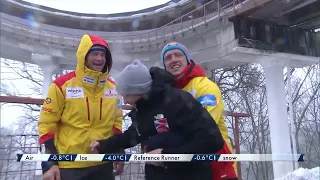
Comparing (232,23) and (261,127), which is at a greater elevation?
(232,23)

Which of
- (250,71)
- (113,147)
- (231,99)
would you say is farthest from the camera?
(250,71)

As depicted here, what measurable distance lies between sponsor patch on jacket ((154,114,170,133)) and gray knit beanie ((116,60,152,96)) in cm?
15

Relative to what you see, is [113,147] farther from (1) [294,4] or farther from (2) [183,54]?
(1) [294,4]

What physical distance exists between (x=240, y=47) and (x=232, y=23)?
0.82 meters

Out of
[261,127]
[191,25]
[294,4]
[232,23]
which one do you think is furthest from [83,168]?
[261,127]

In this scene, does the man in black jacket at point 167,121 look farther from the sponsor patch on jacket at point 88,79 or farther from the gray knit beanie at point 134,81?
the sponsor patch on jacket at point 88,79

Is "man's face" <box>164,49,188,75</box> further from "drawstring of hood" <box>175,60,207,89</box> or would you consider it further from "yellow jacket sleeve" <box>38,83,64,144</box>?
"yellow jacket sleeve" <box>38,83,64,144</box>

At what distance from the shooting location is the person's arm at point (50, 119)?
1854 millimetres

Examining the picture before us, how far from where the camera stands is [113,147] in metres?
1.83

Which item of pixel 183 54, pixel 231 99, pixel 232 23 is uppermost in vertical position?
pixel 232 23

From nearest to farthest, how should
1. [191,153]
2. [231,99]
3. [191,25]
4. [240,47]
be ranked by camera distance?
[191,153]
[240,47]
[191,25]
[231,99]

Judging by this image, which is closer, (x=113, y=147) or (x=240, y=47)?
(x=113, y=147)

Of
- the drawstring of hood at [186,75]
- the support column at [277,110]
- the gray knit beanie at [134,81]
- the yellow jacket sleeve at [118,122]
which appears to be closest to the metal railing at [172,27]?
the support column at [277,110]

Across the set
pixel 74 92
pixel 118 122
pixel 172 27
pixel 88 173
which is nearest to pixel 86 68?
pixel 74 92
